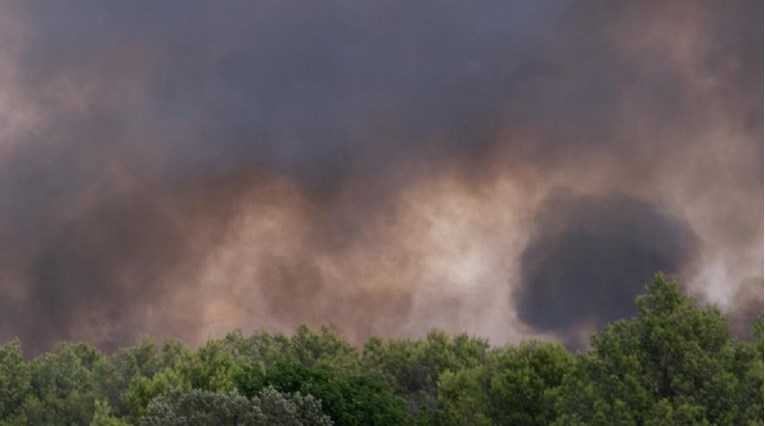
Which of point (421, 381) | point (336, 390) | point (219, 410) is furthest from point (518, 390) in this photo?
point (421, 381)

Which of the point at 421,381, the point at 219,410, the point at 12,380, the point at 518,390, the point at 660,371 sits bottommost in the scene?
the point at 219,410

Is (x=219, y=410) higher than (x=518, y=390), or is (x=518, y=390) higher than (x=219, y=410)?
(x=518, y=390)

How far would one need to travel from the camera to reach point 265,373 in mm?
62125

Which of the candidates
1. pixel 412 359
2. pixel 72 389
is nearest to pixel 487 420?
pixel 412 359

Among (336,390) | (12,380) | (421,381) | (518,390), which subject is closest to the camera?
(518,390)

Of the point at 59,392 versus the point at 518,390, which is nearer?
the point at 518,390

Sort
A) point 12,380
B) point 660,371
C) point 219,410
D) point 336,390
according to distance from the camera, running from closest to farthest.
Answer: point 660,371, point 219,410, point 336,390, point 12,380

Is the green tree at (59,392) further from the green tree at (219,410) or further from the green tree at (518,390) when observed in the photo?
the green tree at (518,390)

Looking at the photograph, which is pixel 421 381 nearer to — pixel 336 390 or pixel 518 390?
pixel 336 390

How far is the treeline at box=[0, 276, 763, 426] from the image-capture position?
41.3 metres

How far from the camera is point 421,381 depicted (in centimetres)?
8000

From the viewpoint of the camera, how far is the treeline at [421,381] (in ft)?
135

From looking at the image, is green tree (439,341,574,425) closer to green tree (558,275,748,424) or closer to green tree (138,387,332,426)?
green tree (558,275,748,424)

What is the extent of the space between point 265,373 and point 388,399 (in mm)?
8414
